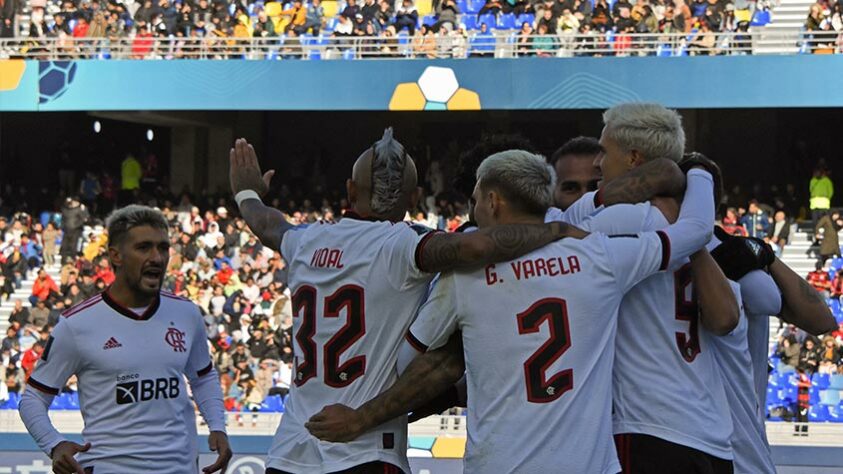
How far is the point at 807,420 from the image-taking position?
14078 mm

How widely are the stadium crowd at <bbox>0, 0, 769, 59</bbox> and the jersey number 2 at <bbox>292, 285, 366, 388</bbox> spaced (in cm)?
1593

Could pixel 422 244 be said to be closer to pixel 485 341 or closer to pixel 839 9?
pixel 485 341

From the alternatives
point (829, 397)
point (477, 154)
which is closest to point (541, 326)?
point (477, 154)

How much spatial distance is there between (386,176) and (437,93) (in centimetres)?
1651

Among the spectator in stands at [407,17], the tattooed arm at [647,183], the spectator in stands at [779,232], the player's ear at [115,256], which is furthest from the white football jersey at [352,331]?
the spectator in stands at [407,17]

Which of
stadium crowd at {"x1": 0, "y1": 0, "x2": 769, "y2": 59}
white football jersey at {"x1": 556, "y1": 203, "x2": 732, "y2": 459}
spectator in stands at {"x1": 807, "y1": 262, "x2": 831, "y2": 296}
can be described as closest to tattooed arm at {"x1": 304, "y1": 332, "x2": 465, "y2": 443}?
white football jersey at {"x1": 556, "y1": 203, "x2": 732, "y2": 459}

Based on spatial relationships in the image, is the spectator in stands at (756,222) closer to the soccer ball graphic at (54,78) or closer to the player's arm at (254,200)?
the soccer ball graphic at (54,78)

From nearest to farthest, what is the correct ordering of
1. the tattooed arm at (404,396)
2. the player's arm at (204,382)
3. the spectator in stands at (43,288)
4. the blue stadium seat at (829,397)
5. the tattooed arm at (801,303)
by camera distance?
the tattooed arm at (404,396) → the tattooed arm at (801,303) → the player's arm at (204,382) → the blue stadium seat at (829,397) → the spectator in stands at (43,288)

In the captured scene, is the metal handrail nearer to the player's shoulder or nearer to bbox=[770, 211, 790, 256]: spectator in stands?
bbox=[770, 211, 790, 256]: spectator in stands

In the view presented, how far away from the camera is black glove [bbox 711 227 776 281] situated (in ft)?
13.9

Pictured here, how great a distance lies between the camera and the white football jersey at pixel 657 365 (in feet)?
12.7

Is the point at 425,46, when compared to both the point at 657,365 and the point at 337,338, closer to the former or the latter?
the point at 337,338

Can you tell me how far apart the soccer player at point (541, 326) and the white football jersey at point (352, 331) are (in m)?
0.31

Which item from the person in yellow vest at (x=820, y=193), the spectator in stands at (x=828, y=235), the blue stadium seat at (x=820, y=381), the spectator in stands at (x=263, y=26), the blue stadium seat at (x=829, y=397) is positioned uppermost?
the spectator in stands at (x=263, y=26)
